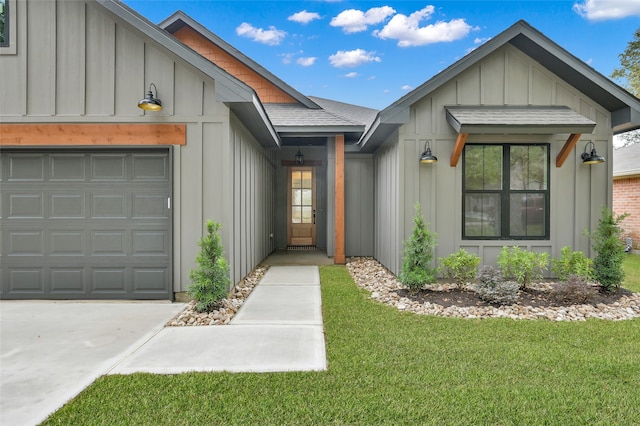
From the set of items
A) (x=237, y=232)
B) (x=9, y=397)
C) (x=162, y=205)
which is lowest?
(x=9, y=397)

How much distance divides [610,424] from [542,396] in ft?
1.19

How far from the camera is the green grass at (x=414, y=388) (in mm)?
2105

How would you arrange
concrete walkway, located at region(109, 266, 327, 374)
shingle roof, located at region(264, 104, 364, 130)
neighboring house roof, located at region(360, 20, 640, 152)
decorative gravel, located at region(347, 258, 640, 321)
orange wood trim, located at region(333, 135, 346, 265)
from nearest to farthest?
concrete walkway, located at region(109, 266, 327, 374), decorative gravel, located at region(347, 258, 640, 321), neighboring house roof, located at region(360, 20, 640, 152), shingle roof, located at region(264, 104, 364, 130), orange wood trim, located at region(333, 135, 346, 265)

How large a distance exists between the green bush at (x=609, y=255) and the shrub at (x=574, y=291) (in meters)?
0.68

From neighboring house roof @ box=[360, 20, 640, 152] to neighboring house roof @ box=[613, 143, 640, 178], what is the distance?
575 centimetres

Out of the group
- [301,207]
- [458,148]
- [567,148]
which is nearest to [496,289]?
[458,148]

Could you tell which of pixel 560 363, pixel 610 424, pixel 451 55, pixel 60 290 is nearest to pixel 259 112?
pixel 60 290

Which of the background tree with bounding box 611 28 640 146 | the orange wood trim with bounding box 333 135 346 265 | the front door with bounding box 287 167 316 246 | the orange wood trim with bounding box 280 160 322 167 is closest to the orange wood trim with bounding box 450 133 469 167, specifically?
the orange wood trim with bounding box 333 135 346 265

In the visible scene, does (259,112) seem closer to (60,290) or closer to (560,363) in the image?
(60,290)

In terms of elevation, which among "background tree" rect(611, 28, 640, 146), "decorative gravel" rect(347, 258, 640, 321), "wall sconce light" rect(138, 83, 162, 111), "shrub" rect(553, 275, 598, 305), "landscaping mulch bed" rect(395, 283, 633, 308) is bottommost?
"decorative gravel" rect(347, 258, 640, 321)

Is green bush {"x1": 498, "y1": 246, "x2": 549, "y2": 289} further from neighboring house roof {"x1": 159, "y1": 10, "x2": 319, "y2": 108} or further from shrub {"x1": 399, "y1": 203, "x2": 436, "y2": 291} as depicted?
neighboring house roof {"x1": 159, "y1": 10, "x2": 319, "y2": 108}

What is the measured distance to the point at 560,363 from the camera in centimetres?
284

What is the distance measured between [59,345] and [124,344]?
575 mm

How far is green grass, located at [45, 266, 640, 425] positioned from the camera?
2105mm
